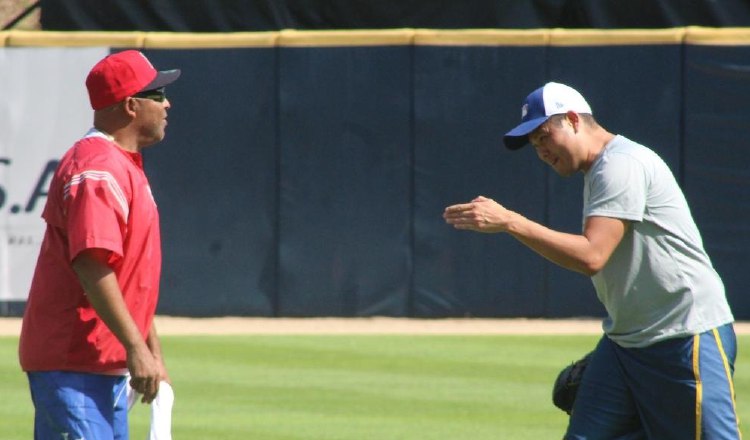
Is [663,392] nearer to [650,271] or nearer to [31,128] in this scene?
[650,271]

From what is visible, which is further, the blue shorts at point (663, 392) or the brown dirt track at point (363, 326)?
the brown dirt track at point (363, 326)

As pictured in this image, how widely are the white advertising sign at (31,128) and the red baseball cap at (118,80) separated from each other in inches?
382

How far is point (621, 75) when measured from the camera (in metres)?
14.0

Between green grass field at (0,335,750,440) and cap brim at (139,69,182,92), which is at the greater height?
cap brim at (139,69,182,92)

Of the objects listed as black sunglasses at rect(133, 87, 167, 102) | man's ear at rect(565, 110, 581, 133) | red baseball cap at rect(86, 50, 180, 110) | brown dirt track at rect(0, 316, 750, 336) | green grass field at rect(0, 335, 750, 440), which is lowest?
brown dirt track at rect(0, 316, 750, 336)

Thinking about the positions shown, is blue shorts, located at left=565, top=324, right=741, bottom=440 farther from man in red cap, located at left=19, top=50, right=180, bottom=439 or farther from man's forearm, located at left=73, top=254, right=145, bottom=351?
man's forearm, located at left=73, top=254, right=145, bottom=351

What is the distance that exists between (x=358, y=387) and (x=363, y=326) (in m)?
3.78

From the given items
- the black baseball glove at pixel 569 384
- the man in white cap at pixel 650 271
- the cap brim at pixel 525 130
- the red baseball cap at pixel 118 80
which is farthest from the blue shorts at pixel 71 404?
the black baseball glove at pixel 569 384

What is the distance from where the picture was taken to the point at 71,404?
4559mm

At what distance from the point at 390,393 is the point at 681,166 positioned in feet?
17.5

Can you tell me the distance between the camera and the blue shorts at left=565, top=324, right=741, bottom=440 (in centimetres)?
518

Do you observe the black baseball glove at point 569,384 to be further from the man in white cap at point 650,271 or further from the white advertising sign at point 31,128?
the white advertising sign at point 31,128

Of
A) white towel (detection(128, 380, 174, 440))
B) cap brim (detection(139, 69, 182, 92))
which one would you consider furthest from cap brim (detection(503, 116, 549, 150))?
white towel (detection(128, 380, 174, 440))

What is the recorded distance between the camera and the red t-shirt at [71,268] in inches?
177
